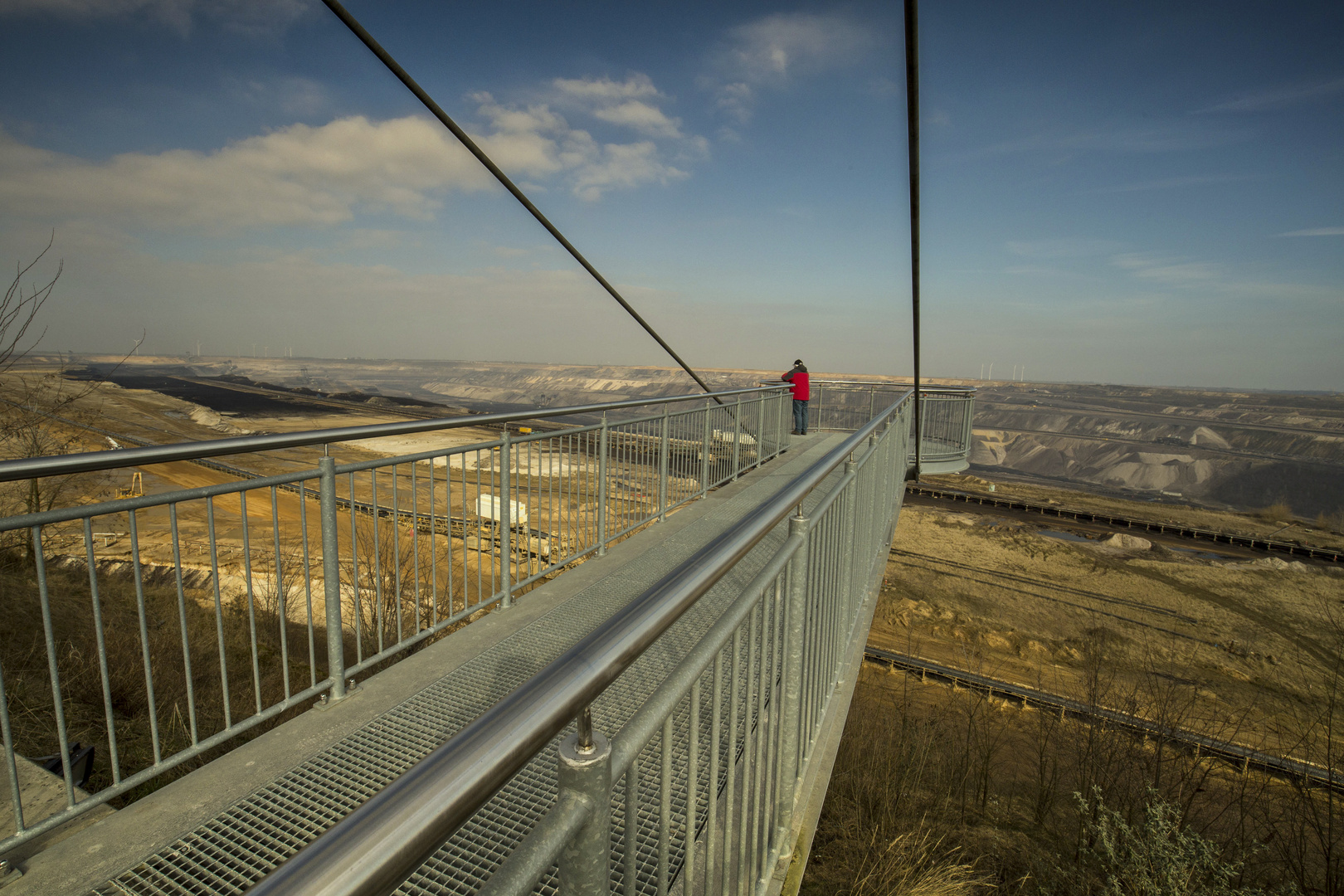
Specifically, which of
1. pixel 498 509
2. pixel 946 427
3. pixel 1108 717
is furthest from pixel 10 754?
pixel 946 427

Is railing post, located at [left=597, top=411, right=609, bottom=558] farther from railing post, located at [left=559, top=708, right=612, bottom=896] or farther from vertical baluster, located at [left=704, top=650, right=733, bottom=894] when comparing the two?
railing post, located at [left=559, top=708, right=612, bottom=896]

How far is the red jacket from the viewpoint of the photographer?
13031 mm

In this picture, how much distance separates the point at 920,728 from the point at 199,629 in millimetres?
11568

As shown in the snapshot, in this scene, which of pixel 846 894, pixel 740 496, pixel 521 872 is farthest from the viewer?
pixel 740 496

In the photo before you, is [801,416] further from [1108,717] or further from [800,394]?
[1108,717]

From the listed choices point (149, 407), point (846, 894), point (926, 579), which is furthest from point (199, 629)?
point (149, 407)

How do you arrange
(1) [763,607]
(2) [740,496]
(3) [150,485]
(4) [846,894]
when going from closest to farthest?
(1) [763,607]
(4) [846,894]
(2) [740,496]
(3) [150,485]

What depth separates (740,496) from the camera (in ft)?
27.4

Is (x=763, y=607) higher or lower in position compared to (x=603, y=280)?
lower

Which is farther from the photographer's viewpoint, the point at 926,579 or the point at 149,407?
the point at 149,407

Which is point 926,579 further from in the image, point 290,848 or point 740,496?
point 290,848

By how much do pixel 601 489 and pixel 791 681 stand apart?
3.94m

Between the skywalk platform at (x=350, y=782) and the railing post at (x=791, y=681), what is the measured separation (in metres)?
0.58

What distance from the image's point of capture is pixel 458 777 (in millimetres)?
625
